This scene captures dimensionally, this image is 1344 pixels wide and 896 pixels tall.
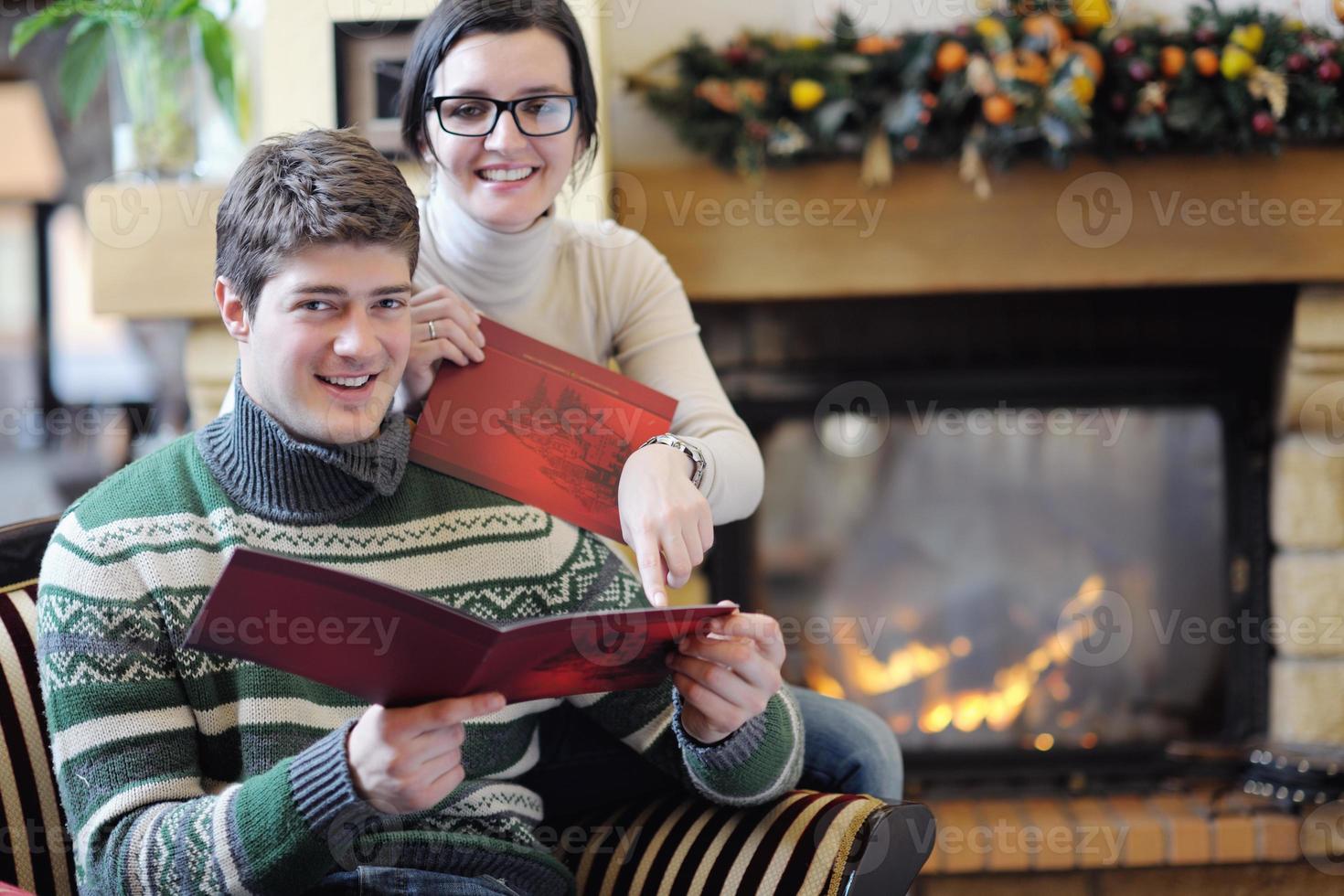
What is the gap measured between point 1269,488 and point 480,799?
67.6 inches

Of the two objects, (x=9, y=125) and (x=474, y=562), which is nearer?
(x=474, y=562)

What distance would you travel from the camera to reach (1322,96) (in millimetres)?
1964

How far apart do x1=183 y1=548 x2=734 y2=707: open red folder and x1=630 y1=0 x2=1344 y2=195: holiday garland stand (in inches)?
51.4

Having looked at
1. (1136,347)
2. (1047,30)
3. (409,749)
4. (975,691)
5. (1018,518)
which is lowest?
(975,691)

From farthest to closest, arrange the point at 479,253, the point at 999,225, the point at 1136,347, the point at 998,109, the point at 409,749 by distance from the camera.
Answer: the point at 1136,347 < the point at 999,225 < the point at 998,109 < the point at 479,253 < the point at 409,749

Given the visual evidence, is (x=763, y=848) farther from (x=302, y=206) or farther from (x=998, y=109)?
(x=998, y=109)

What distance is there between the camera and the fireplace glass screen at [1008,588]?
241 cm

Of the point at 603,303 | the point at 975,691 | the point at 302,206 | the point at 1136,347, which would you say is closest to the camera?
the point at 302,206

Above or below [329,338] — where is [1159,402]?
below

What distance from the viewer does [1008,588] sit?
2.44 metres

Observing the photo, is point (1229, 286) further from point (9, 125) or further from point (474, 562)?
point (9, 125)

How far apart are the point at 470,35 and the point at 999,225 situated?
1.08 m

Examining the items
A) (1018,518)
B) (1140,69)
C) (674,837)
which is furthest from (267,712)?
(1018,518)

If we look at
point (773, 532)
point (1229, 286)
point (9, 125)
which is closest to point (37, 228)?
point (9, 125)
